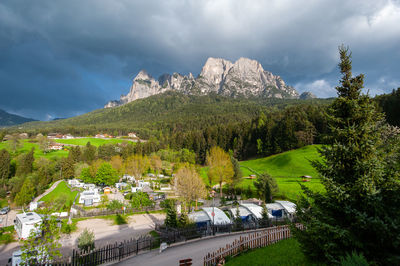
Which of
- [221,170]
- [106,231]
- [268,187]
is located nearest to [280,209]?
[268,187]

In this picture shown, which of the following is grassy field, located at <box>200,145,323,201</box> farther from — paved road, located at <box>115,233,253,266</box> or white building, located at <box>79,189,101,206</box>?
white building, located at <box>79,189,101,206</box>

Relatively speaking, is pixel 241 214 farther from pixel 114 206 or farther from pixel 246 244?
pixel 114 206

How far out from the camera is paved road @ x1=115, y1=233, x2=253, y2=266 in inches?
551

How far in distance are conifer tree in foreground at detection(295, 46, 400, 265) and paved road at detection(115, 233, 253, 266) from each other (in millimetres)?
8258

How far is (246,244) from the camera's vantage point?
1398cm

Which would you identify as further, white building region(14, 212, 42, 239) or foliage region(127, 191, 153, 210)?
foliage region(127, 191, 153, 210)

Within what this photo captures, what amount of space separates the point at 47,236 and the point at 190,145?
103846mm

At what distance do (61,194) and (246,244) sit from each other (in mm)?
50719

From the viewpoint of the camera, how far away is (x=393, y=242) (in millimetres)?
6414

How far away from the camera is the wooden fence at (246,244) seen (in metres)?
11.7

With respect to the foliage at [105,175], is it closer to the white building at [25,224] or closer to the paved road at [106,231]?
the paved road at [106,231]

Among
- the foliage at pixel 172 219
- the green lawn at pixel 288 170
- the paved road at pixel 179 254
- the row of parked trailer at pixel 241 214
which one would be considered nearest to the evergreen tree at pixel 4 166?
the foliage at pixel 172 219

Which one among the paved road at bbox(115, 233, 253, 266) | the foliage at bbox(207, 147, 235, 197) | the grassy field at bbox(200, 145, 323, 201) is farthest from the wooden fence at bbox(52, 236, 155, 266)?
the foliage at bbox(207, 147, 235, 197)

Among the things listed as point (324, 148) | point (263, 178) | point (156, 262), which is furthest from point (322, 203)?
point (263, 178)
